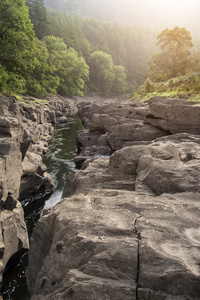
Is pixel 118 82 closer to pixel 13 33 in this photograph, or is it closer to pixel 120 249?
pixel 13 33

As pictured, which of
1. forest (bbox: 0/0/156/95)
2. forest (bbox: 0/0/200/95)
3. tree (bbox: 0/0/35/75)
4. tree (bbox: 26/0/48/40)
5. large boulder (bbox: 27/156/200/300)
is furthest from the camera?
tree (bbox: 26/0/48/40)

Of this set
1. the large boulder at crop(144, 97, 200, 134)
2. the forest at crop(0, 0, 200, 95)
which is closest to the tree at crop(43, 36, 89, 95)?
the forest at crop(0, 0, 200, 95)

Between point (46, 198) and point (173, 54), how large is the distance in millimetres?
55784

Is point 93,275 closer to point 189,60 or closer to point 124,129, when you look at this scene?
point 124,129

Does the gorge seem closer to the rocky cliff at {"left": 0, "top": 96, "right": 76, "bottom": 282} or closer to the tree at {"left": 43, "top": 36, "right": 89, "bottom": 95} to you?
the rocky cliff at {"left": 0, "top": 96, "right": 76, "bottom": 282}

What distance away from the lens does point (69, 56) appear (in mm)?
77625

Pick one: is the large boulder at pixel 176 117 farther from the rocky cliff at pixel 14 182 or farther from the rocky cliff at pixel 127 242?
the rocky cliff at pixel 14 182

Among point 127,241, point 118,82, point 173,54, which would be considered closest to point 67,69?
point 173,54

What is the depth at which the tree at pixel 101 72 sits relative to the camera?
104688 millimetres

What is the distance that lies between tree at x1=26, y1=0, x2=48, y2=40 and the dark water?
70.1 metres

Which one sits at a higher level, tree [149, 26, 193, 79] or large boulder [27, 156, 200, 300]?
tree [149, 26, 193, 79]

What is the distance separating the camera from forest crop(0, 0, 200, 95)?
1167 inches

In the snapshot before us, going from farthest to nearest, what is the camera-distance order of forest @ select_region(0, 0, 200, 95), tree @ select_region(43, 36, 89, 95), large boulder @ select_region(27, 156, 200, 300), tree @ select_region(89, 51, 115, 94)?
tree @ select_region(89, 51, 115, 94), tree @ select_region(43, 36, 89, 95), forest @ select_region(0, 0, 200, 95), large boulder @ select_region(27, 156, 200, 300)

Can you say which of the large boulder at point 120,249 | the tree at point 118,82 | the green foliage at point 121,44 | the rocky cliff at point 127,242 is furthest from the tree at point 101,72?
the large boulder at point 120,249
